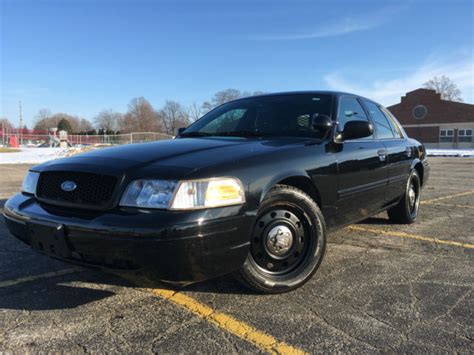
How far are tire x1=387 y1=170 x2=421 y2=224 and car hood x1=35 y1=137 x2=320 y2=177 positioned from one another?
8.14 ft

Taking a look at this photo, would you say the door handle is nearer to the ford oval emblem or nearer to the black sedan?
the black sedan

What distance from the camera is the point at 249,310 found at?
2.80 m

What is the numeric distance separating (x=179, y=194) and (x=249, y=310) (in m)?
0.94

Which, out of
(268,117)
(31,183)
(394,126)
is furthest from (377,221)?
(31,183)

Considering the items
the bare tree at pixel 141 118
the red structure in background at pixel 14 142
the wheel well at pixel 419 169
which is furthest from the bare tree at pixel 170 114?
the wheel well at pixel 419 169

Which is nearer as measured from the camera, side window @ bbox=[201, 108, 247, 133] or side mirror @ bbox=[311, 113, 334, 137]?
side mirror @ bbox=[311, 113, 334, 137]

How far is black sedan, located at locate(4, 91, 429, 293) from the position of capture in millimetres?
2469

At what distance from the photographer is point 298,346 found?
234 cm

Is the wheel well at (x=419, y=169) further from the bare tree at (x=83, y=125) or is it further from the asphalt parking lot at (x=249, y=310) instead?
the bare tree at (x=83, y=125)

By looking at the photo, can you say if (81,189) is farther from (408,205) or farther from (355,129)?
(408,205)

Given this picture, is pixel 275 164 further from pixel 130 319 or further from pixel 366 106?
pixel 366 106

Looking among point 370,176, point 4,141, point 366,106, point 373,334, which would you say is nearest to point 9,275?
point 373,334

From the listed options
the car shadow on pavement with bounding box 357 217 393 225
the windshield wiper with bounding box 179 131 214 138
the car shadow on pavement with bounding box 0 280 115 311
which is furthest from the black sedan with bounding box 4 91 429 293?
the car shadow on pavement with bounding box 357 217 393 225

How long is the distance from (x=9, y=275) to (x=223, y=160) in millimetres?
2122
